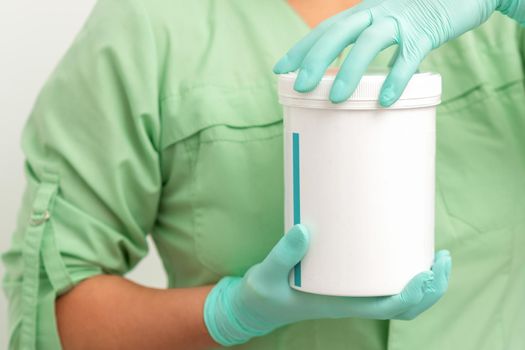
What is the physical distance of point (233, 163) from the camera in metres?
1.06

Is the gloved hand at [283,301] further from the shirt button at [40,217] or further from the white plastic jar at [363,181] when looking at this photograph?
the shirt button at [40,217]

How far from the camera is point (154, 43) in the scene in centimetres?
108

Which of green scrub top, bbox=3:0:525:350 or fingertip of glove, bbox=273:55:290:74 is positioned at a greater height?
fingertip of glove, bbox=273:55:290:74

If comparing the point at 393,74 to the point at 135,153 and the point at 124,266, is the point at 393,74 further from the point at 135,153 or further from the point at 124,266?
the point at 124,266

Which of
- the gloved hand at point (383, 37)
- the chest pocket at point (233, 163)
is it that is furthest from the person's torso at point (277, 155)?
the gloved hand at point (383, 37)

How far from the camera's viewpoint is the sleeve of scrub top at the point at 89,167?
108cm

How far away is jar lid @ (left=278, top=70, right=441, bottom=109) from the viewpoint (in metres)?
0.83

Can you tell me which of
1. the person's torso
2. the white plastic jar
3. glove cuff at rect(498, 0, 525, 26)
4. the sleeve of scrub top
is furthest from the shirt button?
glove cuff at rect(498, 0, 525, 26)

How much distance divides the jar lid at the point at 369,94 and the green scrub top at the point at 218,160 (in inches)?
8.0

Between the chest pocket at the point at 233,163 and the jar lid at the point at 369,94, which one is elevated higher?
the jar lid at the point at 369,94

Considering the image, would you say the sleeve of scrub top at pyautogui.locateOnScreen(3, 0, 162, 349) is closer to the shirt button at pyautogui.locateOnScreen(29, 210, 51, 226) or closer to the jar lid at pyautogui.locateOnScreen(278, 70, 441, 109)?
the shirt button at pyautogui.locateOnScreen(29, 210, 51, 226)

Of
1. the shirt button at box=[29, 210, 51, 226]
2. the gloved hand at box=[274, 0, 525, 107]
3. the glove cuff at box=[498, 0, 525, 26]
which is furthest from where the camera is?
the shirt button at box=[29, 210, 51, 226]

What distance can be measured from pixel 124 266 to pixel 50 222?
5.0 inches

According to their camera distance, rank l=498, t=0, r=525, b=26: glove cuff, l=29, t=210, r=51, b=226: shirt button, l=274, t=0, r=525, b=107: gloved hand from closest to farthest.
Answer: l=274, t=0, r=525, b=107: gloved hand → l=498, t=0, r=525, b=26: glove cuff → l=29, t=210, r=51, b=226: shirt button
